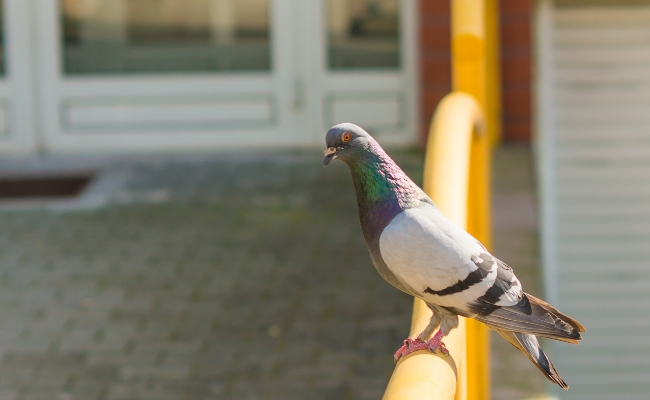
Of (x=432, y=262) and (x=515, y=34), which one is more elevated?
(x=515, y=34)

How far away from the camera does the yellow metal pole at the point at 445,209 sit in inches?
77.4

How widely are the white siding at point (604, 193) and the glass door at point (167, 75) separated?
2414mm

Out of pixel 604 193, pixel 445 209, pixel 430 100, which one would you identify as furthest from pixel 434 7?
pixel 445 209

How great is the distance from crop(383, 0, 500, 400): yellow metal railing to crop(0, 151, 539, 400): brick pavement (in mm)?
959

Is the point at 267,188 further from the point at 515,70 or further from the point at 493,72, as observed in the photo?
the point at 515,70

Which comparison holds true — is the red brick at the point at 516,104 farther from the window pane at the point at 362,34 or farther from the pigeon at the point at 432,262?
the pigeon at the point at 432,262

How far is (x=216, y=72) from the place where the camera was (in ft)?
26.8

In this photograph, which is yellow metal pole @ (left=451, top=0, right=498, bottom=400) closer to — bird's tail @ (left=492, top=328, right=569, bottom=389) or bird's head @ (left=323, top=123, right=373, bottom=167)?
bird's tail @ (left=492, top=328, right=569, bottom=389)

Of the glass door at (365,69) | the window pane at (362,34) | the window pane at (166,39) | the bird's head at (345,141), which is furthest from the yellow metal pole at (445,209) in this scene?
the window pane at (166,39)

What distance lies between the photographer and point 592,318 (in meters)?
6.22

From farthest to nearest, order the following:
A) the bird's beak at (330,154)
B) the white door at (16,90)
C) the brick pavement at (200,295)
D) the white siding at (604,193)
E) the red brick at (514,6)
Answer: the white door at (16,90) → the red brick at (514,6) → the white siding at (604,193) → the brick pavement at (200,295) → the bird's beak at (330,154)

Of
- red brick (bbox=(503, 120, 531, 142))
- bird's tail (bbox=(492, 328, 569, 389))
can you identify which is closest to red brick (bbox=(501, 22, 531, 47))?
red brick (bbox=(503, 120, 531, 142))

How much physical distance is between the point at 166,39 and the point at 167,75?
0.31m

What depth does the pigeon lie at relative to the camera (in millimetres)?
2303
